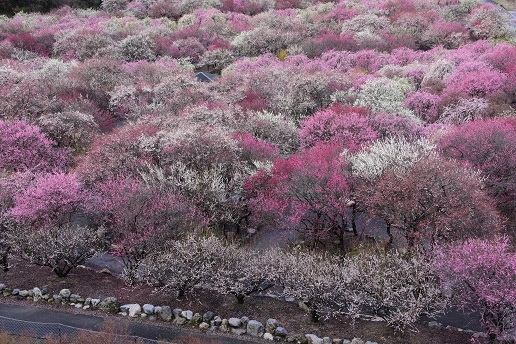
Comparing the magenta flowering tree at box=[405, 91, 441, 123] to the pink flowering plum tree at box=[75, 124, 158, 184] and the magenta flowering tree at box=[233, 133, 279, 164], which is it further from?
the pink flowering plum tree at box=[75, 124, 158, 184]

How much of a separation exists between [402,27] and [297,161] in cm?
3632

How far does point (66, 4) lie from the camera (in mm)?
68188

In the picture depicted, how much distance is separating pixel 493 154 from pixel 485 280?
7808 millimetres

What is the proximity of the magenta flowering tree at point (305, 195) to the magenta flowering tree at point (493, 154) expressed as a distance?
5438 mm

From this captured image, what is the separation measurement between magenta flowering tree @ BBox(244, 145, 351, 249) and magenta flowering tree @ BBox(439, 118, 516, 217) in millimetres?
5438

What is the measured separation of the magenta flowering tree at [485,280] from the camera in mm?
11430

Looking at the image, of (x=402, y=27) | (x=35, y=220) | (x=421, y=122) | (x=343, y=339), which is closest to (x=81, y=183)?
(x=35, y=220)

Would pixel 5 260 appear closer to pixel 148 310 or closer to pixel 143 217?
pixel 143 217

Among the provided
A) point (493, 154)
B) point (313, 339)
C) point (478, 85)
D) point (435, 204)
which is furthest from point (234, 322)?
point (478, 85)

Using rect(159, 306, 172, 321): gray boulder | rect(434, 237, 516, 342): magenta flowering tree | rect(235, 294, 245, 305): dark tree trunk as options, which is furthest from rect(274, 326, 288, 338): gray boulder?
rect(434, 237, 516, 342): magenta flowering tree

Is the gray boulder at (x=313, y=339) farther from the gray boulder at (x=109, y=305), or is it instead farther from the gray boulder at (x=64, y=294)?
the gray boulder at (x=64, y=294)

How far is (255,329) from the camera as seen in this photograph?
13.3 meters

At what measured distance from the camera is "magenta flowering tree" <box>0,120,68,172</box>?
20047mm

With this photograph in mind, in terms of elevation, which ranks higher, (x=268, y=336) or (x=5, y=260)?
(x=268, y=336)
